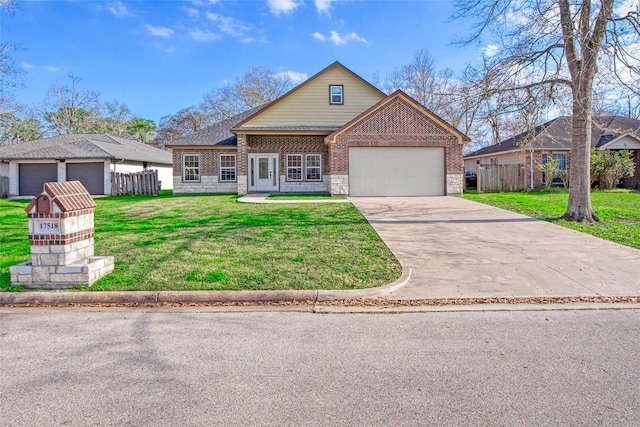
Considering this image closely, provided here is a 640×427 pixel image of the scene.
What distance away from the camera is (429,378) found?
338 centimetres

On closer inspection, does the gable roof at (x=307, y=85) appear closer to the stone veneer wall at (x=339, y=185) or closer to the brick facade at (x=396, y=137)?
the brick facade at (x=396, y=137)

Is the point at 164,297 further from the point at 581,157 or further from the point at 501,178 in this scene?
the point at 501,178

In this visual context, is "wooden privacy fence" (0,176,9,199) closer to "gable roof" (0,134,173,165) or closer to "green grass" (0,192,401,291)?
"gable roof" (0,134,173,165)

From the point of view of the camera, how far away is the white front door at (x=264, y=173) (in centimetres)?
2238

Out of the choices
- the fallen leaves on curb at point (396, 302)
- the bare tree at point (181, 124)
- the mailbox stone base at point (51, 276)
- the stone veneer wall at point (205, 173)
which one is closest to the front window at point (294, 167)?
the stone veneer wall at point (205, 173)

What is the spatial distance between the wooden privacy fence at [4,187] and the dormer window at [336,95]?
19.8 metres

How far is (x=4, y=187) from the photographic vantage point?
24.3m

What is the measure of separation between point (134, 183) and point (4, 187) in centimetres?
848

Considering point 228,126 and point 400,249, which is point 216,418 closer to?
point 400,249

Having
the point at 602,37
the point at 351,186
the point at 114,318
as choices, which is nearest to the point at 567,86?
the point at 602,37

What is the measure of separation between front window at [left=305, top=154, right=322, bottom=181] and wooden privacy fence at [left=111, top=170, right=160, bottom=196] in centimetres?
867

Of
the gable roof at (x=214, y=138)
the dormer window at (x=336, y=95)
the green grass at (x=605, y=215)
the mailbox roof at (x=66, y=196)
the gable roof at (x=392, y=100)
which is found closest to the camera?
the mailbox roof at (x=66, y=196)

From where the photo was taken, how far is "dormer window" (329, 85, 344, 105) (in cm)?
2255

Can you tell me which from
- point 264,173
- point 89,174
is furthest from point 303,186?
point 89,174
